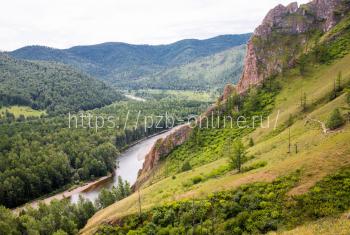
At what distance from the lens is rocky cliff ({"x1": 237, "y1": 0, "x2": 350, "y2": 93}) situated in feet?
439

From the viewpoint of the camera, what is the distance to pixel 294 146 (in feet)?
238

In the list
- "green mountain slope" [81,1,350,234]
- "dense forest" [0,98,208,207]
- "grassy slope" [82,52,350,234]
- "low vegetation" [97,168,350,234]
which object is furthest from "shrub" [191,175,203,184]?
"dense forest" [0,98,208,207]

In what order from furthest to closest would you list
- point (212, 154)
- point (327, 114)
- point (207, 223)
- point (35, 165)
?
point (35, 165), point (212, 154), point (327, 114), point (207, 223)

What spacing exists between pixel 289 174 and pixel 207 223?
1567cm

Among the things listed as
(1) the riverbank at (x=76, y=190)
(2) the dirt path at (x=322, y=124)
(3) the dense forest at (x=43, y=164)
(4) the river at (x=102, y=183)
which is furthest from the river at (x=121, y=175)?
(2) the dirt path at (x=322, y=124)

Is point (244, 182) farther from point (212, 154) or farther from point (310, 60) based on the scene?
point (310, 60)

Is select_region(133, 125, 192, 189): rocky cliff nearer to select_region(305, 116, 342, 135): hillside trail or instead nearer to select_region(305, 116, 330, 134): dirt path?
select_region(305, 116, 330, 134): dirt path

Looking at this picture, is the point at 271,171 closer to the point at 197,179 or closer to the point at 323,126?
the point at 323,126

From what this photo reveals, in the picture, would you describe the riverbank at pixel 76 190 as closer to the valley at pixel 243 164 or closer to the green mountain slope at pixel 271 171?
the valley at pixel 243 164

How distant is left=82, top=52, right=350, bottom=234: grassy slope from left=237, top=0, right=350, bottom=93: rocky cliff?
1261cm

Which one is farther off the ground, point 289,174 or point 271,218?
point 289,174

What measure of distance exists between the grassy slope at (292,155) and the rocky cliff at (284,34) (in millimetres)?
12608

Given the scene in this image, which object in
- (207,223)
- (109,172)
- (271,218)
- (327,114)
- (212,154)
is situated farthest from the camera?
(109,172)

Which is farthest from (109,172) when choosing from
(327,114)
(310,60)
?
(327,114)
